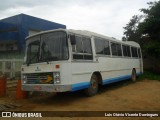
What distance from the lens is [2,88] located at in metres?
9.84

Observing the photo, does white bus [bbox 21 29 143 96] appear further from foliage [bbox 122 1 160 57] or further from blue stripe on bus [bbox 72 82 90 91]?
foliage [bbox 122 1 160 57]

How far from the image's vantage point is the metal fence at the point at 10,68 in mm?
13992

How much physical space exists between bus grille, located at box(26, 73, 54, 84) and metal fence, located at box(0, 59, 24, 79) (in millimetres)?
5793

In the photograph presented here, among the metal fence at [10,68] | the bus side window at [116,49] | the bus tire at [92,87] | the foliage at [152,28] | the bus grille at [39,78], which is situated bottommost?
the bus tire at [92,87]

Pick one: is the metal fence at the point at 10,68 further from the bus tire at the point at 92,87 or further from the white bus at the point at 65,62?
the bus tire at the point at 92,87

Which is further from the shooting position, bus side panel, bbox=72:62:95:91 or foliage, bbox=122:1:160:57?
foliage, bbox=122:1:160:57

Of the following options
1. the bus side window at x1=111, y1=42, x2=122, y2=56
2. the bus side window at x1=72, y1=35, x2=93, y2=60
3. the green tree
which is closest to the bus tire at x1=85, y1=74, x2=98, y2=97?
the bus side window at x1=72, y1=35, x2=93, y2=60

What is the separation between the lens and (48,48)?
326 inches

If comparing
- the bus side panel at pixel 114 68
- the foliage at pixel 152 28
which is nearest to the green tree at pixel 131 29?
the foliage at pixel 152 28

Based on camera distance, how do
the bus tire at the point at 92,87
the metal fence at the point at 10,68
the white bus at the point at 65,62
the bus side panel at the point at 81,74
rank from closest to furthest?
the white bus at the point at 65,62 → the bus side panel at the point at 81,74 → the bus tire at the point at 92,87 → the metal fence at the point at 10,68

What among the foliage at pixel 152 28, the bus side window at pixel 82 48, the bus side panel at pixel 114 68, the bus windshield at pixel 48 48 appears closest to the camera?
the bus windshield at pixel 48 48

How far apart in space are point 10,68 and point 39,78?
703 cm

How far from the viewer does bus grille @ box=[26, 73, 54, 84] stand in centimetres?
786

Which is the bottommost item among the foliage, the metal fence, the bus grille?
the bus grille
